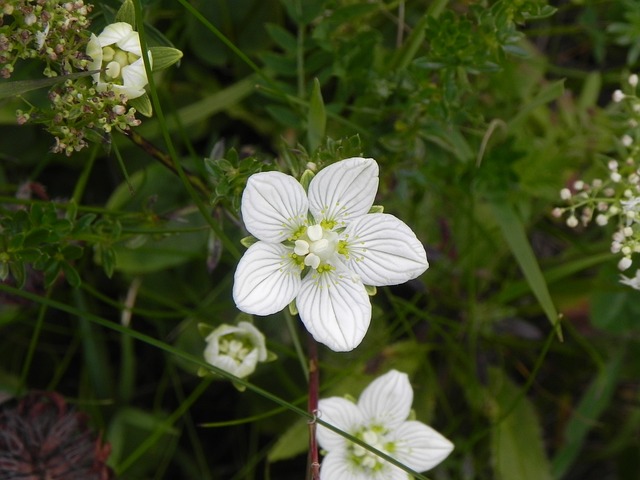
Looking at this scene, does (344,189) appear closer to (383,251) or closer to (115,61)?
(383,251)

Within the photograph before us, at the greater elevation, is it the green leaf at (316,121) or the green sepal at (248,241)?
the green leaf at (316,121)

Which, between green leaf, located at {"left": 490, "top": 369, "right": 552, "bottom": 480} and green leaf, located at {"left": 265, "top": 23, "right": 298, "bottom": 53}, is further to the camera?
green leaf, located at {"left": 490, "top": 369, "right": 552, "bottom": 480}

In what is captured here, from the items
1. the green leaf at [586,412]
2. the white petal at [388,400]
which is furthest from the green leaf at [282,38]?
the green leaf at [586,412]

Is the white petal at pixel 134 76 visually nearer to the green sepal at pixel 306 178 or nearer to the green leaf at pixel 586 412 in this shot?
the green sepal at pixel 306 178

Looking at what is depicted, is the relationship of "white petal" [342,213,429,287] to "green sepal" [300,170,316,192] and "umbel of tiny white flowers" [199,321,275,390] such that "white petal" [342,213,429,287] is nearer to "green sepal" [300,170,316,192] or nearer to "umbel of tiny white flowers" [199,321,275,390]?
"green sepal" [300,170,316,192]

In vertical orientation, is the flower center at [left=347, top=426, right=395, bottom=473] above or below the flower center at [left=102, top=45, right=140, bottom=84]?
below

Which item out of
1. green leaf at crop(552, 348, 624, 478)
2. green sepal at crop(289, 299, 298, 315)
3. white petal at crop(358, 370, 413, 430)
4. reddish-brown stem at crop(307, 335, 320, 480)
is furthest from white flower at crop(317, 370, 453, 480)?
green leaf at crop(552, 348, 624, 478)

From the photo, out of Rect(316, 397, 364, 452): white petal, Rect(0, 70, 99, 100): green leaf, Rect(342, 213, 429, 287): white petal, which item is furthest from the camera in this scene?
Rect(316, 397, 364, 452): white petal
